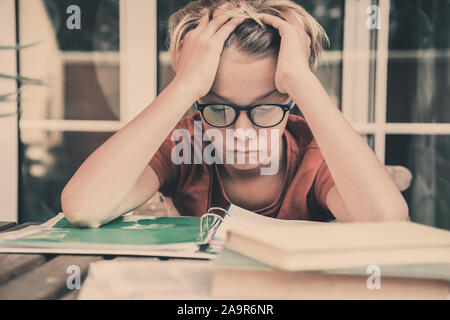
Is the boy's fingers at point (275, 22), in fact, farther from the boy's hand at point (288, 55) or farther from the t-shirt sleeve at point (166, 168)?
the t-shirt sleeve at point (166, 168)

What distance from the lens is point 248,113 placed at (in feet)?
2.71

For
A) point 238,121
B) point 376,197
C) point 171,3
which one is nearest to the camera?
point 376,197

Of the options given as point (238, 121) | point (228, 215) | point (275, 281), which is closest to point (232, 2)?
point (238, 121)

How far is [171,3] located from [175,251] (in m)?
0.85

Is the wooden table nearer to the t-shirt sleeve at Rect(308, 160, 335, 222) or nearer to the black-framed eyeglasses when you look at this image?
the black-framed eyeglasses

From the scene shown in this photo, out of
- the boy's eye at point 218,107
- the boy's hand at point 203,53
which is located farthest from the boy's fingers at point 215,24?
the boy's eye at point 218,107

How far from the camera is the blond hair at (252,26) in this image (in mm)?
839

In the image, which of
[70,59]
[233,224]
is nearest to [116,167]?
[233,224]

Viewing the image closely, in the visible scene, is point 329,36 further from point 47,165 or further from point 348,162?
point 47,165

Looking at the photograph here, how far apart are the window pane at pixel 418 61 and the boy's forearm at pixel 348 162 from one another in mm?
526

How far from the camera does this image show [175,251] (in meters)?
0.52

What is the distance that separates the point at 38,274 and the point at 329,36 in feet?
3.24

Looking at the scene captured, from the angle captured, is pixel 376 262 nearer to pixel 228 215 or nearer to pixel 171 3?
pixel 228 215

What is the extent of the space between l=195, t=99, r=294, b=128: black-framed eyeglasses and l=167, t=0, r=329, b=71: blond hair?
0.13 m
